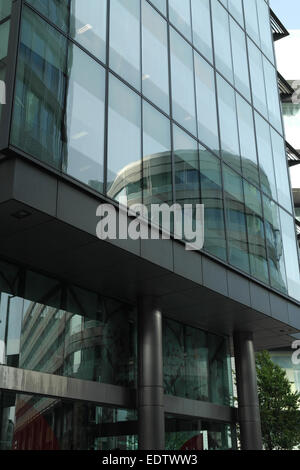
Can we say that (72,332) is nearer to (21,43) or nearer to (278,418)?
(21,43)

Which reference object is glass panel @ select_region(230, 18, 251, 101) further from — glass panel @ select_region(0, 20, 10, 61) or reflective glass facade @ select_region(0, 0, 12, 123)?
glass panel @ select_region(0, 20, 10, 61)

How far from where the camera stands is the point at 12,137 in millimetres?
10703

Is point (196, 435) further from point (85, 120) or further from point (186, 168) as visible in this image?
point (85, 120)

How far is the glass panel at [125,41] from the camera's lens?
14.5 metres

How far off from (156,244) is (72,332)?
132 inches

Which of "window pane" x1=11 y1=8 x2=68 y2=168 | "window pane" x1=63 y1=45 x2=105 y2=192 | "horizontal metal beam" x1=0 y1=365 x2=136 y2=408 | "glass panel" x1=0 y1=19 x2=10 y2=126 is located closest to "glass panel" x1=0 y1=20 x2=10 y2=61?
"glass panel" x1=0 y1=19 x2=10 y2=126

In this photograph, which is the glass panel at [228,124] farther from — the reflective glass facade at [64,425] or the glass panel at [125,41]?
the reflective glass facade at [64,425]

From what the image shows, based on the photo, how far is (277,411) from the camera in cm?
2973

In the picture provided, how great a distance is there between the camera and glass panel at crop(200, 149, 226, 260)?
16.3m

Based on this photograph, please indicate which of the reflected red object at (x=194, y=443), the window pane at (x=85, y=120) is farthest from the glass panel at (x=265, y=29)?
the reflected red object at (x=194, y=443)

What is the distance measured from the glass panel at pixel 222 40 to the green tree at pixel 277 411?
1788cm

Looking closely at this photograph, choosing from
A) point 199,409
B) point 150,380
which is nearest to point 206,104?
point 150,380

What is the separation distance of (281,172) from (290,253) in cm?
362

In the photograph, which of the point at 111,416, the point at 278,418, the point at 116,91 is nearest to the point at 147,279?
the point at 111,416
